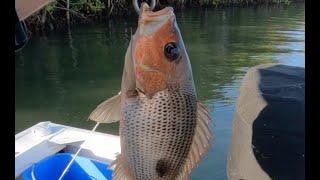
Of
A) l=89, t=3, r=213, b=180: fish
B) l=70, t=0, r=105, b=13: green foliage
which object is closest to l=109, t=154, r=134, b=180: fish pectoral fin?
l=89, t=3, r=213, b=180: fish

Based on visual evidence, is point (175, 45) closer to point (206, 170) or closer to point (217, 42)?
point (206, 170)

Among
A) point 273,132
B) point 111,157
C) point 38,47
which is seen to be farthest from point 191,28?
point 273,132

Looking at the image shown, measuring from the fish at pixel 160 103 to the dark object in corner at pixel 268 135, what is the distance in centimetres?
111

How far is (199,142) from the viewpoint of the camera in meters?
1.30

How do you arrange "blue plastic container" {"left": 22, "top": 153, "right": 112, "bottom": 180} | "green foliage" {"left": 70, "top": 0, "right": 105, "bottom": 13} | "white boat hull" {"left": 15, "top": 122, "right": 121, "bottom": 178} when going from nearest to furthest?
"blue plastic container" {"left": 22, "top": 153, "right": 112, "bottom": 180}
"white boat hull" {"left": 15, "top": 122, "right": 121, "bottom": 178}
"green foliage" {"left": 70, "top": 0, "right": 105, "bottom": 13}

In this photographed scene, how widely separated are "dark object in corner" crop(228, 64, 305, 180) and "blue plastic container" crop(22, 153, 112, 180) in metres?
1.82

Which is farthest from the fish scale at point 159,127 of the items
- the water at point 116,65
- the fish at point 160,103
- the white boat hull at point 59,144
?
the water at point 116,65

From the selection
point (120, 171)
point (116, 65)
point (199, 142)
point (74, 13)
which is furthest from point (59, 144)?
point (74, 13)

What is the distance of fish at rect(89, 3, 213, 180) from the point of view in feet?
4.18

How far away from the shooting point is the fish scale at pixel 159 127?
127 cm

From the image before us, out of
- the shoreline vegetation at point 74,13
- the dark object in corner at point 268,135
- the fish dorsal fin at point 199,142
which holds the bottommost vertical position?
the dark object in corner at point 268,135

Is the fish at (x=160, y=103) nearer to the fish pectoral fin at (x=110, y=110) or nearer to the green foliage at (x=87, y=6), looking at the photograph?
the fish pectoral fin at (x=110, y=110)

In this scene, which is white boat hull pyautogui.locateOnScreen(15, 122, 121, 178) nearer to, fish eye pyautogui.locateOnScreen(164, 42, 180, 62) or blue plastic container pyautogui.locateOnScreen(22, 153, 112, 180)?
blue plastic container pyautogui.locateOnScreen(22, 153, 112, 180)

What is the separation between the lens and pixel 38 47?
58.8 ft
